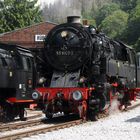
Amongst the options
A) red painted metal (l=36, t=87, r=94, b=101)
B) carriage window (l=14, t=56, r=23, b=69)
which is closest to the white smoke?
red painted metal (l=36, t=87, r=94, b=101)

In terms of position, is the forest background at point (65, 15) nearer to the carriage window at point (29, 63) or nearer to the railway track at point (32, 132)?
the carriage window at point (29, 63)

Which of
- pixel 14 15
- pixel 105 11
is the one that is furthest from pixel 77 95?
pixel 105 11

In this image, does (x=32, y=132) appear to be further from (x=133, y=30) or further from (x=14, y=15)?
(x=133, y=30)

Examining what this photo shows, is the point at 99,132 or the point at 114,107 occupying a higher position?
the point at 114,107

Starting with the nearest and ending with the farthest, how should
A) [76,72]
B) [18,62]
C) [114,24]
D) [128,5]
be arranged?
[76,72], [18,62], [114,24], [128,5]

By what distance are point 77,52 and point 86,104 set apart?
2.11 meters

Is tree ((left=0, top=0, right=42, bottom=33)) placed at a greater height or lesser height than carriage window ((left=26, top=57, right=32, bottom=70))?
greater

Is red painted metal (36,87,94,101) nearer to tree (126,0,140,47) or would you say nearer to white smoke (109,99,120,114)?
white smoke (109,99,120,114)

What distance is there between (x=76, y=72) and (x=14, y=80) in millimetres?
2445

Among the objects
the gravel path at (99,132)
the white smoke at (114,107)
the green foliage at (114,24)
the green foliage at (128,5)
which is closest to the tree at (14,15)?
the white smoke at (114,107)

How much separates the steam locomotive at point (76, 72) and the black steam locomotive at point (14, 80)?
88 centimetres

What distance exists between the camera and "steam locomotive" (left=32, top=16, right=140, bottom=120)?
15.9 m

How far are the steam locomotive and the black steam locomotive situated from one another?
2.88 feet

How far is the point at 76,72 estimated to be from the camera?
16.7 metres
